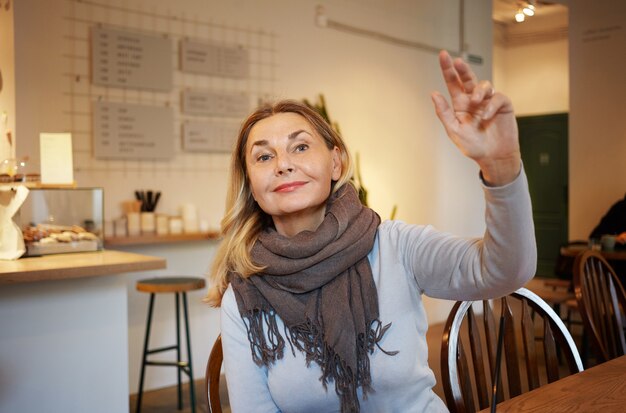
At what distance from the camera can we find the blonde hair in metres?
1.53

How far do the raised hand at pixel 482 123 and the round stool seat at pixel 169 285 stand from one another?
2.62m

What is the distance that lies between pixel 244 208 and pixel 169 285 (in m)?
1.93

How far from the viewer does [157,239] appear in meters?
3.78

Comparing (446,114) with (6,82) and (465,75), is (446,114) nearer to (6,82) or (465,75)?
(465,75)

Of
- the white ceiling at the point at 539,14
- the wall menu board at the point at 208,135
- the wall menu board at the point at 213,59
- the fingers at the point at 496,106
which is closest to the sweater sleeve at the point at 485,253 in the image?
the fingers at the point at 496,106

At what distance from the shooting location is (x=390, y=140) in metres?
5.49

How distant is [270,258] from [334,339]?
9.4 inches

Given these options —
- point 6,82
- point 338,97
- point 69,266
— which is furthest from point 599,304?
point 338,97

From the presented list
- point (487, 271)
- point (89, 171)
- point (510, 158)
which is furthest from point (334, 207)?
point (89, 171)

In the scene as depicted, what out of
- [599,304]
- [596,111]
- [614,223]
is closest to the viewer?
[599,304]

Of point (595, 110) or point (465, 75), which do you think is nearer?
point (465, 75)

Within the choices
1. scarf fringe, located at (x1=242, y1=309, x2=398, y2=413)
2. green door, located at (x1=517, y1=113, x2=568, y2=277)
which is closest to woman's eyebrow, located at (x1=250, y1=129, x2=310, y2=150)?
scarf fringe, located at (x1=242, y1=309, x2=398, y2=413)

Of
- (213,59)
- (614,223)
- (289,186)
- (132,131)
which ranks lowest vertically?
(614,223)

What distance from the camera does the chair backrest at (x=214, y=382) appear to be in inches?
52.1
